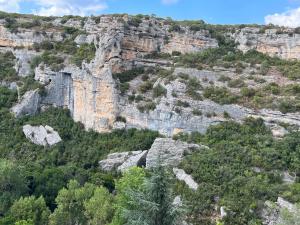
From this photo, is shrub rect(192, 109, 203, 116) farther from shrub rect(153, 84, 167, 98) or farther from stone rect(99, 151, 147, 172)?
stone rect(99, 151, 147, 172)

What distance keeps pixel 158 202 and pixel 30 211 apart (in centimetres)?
1281

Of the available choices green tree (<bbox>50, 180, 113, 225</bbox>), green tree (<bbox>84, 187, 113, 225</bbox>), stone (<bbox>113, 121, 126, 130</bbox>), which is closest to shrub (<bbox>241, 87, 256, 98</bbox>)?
stone (<bbox>113, 121, 126, 130</bbox>)

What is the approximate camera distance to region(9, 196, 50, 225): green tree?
34688 millimetres

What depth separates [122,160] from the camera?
4284 cm

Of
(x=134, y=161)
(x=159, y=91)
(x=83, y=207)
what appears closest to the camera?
(x=83, y=207)

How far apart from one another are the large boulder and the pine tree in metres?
10.5

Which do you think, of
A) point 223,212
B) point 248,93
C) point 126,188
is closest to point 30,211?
point 126,188

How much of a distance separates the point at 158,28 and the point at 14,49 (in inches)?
718

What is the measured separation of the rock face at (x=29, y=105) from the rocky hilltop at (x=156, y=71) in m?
0.10

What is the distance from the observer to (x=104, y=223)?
3272 cm

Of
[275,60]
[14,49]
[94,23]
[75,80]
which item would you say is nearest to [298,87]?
[275,60]

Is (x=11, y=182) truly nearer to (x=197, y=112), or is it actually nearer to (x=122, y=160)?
(x=122, y=160)

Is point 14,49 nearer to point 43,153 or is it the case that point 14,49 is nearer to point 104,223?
point 43,153

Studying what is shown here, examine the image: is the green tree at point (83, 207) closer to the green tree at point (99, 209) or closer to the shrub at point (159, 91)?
the green tree at point (99, 209)
